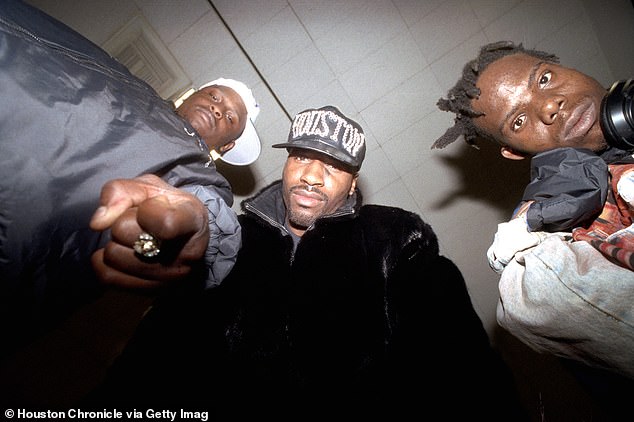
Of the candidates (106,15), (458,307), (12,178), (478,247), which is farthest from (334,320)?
(106,15)

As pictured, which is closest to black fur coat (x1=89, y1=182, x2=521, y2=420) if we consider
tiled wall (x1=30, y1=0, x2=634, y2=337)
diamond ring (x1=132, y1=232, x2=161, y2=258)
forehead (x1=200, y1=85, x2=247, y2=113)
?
diamond ring (x1=132, y1=232, x2=161, y2=258)

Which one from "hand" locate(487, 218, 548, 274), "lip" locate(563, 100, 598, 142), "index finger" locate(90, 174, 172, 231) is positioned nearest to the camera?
"index finger" locate(90, 174, 172, 231)

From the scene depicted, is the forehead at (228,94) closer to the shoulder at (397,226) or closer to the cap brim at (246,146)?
the cap brim at (246,146)

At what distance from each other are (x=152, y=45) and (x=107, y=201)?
8.21 ft

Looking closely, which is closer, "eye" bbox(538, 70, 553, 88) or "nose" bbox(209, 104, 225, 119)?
"eye" bbox(538, 70, 553, 88)

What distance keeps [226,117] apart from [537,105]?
76.6 inches

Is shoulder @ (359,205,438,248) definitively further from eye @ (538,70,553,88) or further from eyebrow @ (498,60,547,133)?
eye @ (538,70,553,88)

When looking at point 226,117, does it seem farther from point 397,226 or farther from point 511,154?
point 511,154

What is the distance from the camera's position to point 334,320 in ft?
5.16

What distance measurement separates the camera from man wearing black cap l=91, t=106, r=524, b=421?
1.44 m

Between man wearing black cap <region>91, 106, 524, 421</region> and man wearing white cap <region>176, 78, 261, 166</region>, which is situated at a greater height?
man wearing white cap <region>176, 78, 261, 166</region>

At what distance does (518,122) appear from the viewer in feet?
5.01

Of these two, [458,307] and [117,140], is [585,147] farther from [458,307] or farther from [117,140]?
[117,140]

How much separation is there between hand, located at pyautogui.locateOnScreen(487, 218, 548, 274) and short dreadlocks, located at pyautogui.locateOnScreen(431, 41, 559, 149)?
2.30 feet
